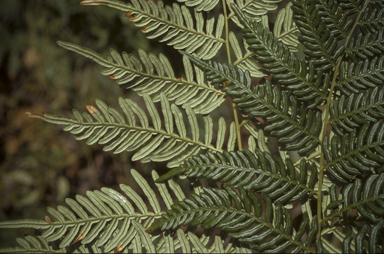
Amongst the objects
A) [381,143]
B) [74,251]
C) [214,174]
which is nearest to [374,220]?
[381,143]

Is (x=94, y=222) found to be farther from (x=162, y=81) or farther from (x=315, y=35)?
(x=315, y=35)

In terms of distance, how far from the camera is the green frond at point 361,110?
0.61 meters

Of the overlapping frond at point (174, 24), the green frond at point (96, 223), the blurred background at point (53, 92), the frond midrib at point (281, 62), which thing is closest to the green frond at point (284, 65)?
the frond midrib at point (281, 62)

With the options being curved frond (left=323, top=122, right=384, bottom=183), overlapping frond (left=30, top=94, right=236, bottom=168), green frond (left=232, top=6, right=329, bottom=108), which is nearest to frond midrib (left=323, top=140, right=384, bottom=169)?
curved frond (left=323, top=122, right=384, bottom=183)

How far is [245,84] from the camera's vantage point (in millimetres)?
639

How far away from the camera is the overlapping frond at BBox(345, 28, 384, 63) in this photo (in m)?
0.66

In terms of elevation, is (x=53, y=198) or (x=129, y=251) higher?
(x=53, y=198)

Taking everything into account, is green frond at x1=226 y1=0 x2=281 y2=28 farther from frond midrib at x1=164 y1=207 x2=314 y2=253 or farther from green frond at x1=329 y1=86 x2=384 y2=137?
frond midrib at x1=164 y1=207 x2=314 y2=253

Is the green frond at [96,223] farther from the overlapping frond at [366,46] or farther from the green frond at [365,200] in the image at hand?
the overlapping frond at [366,46]

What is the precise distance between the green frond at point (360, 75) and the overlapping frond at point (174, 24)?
31 cm

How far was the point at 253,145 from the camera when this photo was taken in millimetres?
675

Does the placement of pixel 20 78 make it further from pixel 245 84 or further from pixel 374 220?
pixel 374 220

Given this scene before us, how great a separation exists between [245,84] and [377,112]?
0.29m

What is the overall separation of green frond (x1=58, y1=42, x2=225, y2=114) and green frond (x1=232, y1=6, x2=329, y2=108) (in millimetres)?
A: 141
